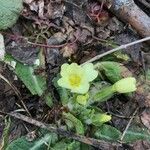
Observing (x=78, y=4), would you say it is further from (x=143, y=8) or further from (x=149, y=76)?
(x=149, y=76)

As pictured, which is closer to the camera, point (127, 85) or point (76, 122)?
point (127, 85)

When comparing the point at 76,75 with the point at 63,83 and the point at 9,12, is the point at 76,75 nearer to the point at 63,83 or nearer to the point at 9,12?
the point at 63,83

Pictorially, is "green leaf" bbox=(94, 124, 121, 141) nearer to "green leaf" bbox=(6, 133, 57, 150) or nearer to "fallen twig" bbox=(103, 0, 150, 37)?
"green leaf" bbox=(6, 133, 57, 150)

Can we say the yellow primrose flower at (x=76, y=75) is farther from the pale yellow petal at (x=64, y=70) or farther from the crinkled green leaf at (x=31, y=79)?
the crinkled green leaf at (x=31, y=79)

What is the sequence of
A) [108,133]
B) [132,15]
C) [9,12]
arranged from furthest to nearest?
1. [132,15]
2. [9,12]
3. [108,133]

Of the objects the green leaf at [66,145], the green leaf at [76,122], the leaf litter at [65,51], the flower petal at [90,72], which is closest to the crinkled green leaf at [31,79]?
the leaf litter at [65,51]

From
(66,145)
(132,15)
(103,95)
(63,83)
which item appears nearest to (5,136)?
(66,145)

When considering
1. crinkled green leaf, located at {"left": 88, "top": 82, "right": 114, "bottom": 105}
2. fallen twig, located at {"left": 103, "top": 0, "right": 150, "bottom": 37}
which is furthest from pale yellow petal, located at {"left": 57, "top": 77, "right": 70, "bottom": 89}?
fallen twig, located at {"left": 103, "top": 0, "right": 150, "bottom": 37}
